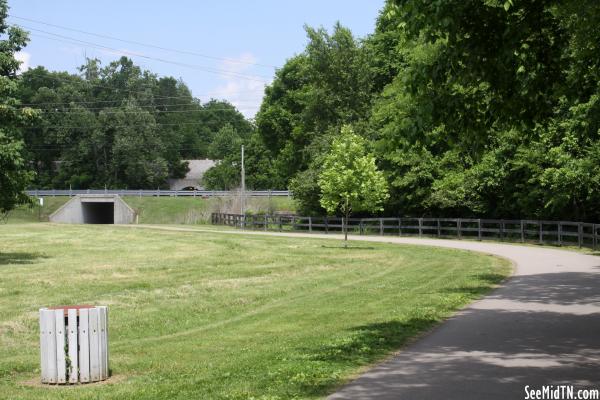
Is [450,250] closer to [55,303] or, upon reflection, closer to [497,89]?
[55,303]

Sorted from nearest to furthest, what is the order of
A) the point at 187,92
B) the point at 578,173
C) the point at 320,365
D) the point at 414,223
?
the point at 320,365 → the point at 578,173 → the point at 414,223 → the point at 187,92

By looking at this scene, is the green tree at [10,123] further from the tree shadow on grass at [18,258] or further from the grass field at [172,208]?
the grass field at [172,208]

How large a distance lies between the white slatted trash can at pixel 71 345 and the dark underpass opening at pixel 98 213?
8015 cm

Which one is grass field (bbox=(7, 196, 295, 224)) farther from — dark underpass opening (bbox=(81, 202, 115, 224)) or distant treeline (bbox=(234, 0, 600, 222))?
distant treeline (bbox=(234, 0, 600, 222))

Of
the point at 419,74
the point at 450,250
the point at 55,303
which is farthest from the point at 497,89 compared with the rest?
the point at 450,250

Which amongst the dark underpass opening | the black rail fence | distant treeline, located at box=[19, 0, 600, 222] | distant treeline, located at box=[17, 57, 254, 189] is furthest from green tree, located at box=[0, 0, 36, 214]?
distant treeline, located at box=[17, 57, 254, 189]

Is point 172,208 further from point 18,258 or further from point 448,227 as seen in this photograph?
point 18,258

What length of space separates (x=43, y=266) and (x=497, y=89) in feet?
67.4

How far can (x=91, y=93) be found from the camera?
117 metres

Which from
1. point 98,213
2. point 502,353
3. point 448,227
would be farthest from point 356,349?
point 98,213

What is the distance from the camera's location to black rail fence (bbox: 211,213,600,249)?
35094mm

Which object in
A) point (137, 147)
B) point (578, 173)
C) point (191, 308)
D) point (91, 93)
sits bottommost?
point (191, 308)

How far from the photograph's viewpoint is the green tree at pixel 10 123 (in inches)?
1083

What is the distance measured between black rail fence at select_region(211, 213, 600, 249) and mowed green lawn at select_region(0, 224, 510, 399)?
20.4ft
